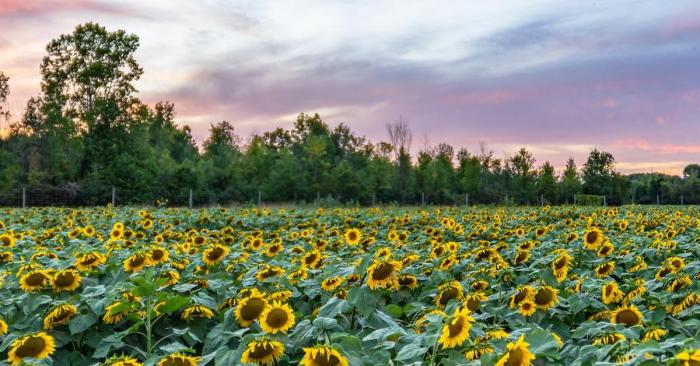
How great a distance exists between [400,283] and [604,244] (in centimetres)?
195

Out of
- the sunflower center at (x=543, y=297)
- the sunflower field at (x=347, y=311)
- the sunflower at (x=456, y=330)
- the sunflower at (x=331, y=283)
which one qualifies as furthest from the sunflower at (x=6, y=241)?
the sunflower at (x=456, y=330)

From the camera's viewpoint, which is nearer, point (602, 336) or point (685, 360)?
point (685, 360)

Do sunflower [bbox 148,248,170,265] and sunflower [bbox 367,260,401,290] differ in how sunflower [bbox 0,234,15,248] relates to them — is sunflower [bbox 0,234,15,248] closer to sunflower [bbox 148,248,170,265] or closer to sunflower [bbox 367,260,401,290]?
sunflower [bbox 148,248,170,265]

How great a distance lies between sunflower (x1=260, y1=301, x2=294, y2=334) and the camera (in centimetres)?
224

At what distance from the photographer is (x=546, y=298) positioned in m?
2.79

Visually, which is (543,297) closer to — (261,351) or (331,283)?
(331,283)

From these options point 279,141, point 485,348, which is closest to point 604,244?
point 485,348

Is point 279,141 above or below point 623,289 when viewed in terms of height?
above

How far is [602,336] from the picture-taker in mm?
2143

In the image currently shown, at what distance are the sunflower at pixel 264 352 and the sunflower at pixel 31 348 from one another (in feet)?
2.86

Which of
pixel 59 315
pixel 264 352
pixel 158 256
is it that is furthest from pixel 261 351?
pixel 158 256

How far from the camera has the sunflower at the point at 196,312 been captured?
8.78 feet

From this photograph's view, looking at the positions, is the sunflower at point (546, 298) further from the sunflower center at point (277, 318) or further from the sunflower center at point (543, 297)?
the sunflower center at point (277, 318)

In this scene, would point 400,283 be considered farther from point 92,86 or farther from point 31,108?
point 31,108
